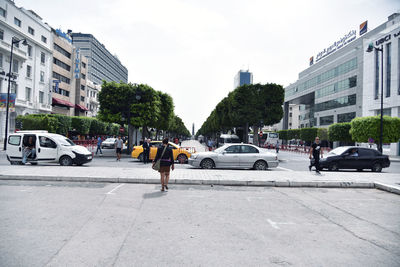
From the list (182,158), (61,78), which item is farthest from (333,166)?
(61,78)

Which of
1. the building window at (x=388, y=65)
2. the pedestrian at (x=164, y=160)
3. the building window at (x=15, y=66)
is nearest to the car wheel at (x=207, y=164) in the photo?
the pedestrian at (x=164, y=160)

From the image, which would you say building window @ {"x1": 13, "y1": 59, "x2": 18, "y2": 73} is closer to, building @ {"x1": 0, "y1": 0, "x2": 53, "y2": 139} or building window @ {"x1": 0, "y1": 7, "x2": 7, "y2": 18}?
building @ {"x1": 0, "y1": 0, "x2": 53, "y2": 139}

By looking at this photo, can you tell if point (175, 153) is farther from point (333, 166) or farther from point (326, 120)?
point (326, 120)

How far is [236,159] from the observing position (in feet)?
45.6

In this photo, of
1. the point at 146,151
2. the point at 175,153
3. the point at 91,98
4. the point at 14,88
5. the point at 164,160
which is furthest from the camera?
the point at 91,98

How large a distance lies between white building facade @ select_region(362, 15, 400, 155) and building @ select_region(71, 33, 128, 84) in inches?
3263

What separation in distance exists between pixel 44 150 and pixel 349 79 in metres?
53.7

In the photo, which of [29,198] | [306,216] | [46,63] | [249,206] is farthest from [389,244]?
[46,63]

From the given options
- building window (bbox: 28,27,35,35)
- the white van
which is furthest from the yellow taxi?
building window (bbox: 28,27,35,35)

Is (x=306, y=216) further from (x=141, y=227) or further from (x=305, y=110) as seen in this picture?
(x=305, y=110)

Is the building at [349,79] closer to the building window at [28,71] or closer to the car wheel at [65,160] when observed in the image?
the car wheel at [65,160]

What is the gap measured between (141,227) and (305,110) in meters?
82.9

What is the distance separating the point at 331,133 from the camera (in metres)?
43.3

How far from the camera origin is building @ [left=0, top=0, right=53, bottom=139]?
3488cm
